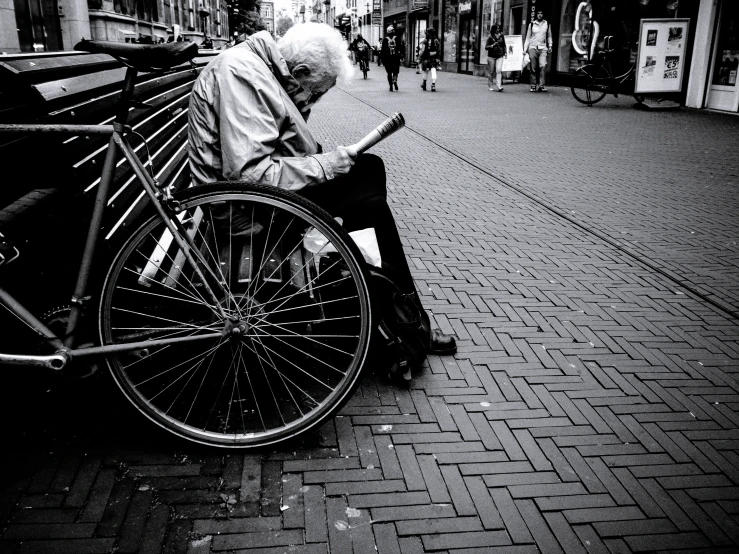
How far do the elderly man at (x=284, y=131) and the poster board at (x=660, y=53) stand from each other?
547 inches

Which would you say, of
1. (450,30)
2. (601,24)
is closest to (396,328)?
(601,24)

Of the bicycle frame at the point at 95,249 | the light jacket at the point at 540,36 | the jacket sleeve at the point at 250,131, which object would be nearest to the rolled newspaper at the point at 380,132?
the jacket sleeve at the point at 250,131

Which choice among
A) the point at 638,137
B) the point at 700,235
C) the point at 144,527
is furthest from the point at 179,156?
the point at 638,137

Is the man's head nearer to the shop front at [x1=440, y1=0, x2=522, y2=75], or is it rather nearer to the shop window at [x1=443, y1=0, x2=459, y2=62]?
the shop front at [x1=440, y1=0, x2=522, y2=75]

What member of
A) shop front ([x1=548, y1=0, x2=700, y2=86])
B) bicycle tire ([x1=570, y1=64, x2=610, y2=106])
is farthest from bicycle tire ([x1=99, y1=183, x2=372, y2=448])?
shop front ([x1=548, y1=0, x2=700, y2=86])

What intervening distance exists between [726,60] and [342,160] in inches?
571

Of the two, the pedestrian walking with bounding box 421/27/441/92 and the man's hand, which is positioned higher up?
the pedestrian walking with bounding box 421/27/441/92

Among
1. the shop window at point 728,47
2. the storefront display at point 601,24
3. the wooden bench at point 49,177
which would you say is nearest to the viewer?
the wooden bench at point 49,177

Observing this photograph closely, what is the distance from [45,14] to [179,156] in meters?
17.8

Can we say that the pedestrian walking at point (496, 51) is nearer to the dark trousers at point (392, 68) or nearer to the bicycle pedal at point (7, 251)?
the dark trousers at point (392, 68)

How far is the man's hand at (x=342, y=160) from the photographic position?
9.41 ft

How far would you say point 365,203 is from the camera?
2.96 m

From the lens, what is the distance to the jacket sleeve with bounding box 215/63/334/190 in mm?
2705

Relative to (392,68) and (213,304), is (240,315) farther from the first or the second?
(392,68)
